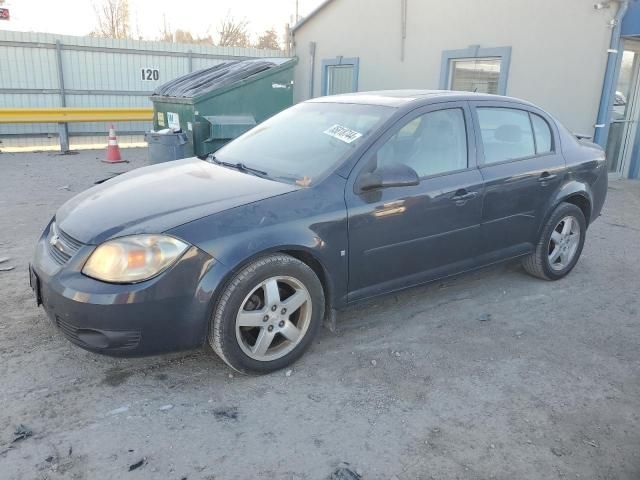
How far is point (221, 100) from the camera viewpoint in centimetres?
928

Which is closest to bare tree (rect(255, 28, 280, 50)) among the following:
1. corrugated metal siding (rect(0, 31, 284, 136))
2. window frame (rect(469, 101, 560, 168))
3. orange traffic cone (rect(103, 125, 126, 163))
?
corrugated metal siding (rect(0, 31, 284, 136))

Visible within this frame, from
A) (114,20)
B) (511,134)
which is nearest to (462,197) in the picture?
(511,134)

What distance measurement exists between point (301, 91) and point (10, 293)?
10.5 metres

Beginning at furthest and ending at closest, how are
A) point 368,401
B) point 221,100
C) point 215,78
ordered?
point 215,78
point 221,100
point 368,401

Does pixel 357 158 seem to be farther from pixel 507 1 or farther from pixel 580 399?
pixel 507 1

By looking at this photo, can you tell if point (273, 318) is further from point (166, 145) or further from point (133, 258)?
point (166, 145)

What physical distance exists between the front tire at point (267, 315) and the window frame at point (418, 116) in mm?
669

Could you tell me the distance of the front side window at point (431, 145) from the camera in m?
3.56

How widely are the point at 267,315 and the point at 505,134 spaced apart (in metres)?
2.41

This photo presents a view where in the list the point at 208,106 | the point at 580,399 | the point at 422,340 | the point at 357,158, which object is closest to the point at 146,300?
the point at 357,158

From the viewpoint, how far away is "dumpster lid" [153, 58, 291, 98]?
30.5 ft

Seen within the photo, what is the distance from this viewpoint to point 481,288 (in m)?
4.61

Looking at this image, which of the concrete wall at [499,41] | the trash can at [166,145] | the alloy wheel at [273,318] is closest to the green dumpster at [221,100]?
the trash can at [166,145]

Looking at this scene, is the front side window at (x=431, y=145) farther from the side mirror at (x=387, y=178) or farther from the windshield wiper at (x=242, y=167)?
the windshield wiper at (x=242, y=167)
